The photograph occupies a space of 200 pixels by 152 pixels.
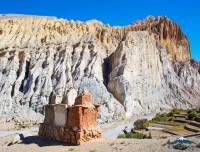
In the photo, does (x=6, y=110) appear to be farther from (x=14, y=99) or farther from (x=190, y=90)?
(x=190, y=90)

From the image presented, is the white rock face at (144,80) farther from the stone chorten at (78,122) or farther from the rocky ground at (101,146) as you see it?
the rocky ground at (101,146)

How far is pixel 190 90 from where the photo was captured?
7700 centimetres

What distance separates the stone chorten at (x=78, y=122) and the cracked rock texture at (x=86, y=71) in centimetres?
2590

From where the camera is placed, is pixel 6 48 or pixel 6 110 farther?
pixel 6 48

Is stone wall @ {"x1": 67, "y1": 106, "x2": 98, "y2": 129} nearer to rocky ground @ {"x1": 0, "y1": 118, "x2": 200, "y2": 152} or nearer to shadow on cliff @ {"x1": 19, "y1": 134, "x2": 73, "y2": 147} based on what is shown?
rocky ground @ {"x1": 0, "y1": 118, "x2": 200, "y2": 152}

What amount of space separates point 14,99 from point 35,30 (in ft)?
84.4

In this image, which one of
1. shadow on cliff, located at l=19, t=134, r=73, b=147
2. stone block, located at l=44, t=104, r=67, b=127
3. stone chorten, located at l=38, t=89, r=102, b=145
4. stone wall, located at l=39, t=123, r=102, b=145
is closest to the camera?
stone wall, located at l=39, t=123, r=102, b=145

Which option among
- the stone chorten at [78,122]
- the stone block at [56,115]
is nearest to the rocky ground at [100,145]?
the stone chorten at [78,122]

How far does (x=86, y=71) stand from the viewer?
211 ft

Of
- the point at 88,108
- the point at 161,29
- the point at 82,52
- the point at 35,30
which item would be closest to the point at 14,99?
the point at 82,52

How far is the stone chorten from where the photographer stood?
23766 millimetres

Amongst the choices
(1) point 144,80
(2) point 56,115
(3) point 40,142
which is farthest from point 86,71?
(3) point 40,142

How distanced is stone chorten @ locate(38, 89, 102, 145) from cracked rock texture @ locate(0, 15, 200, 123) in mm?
25903

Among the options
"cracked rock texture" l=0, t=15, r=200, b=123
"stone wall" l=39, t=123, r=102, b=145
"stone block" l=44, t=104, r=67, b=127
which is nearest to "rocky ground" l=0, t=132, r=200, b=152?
"stone wall" l=39, t=123, r=102, b=145
